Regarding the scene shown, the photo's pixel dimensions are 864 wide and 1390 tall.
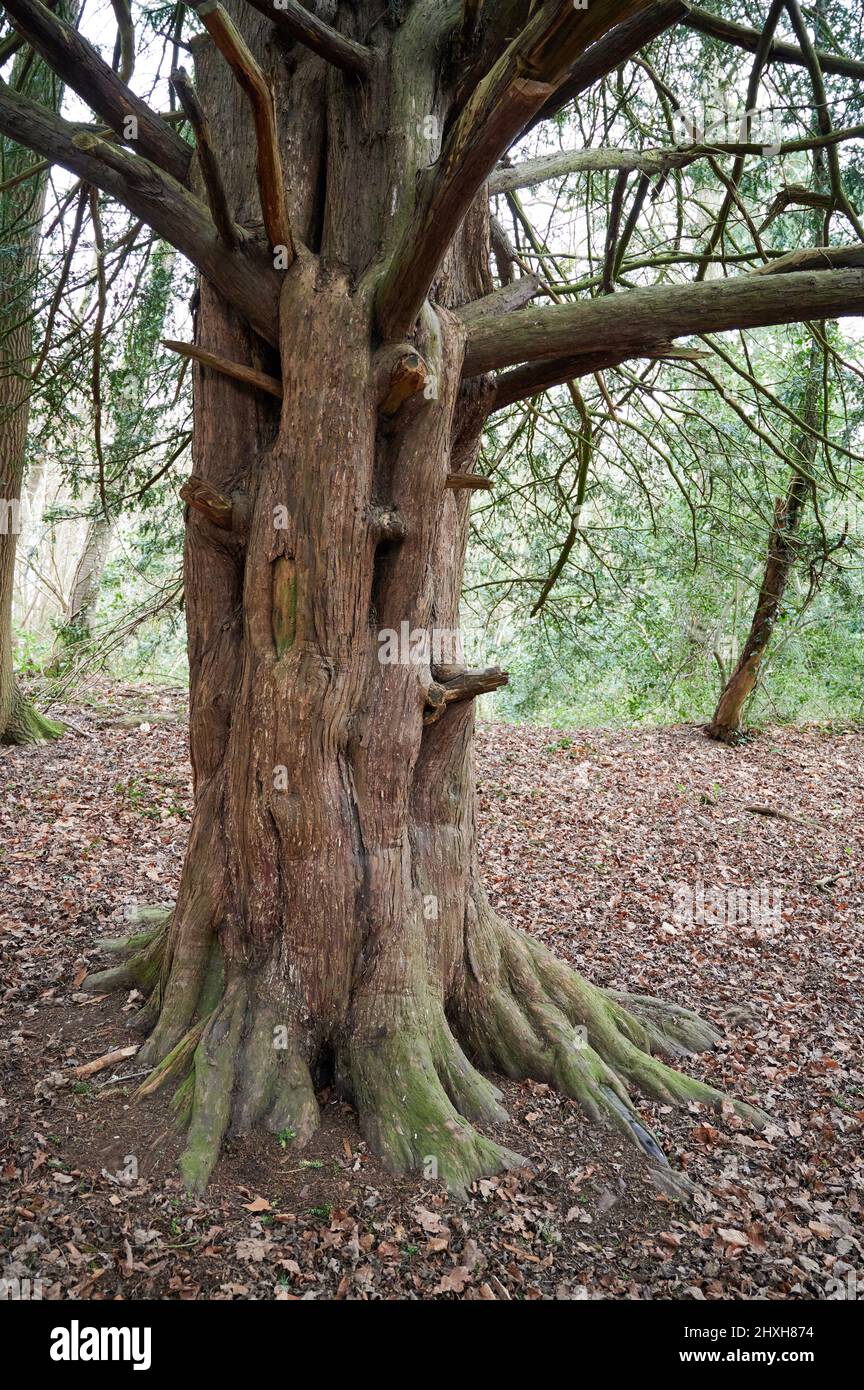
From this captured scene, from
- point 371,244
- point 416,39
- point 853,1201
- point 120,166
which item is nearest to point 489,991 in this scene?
point 853,1201

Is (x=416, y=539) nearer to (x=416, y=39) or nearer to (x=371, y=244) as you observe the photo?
(x=371, y=244)

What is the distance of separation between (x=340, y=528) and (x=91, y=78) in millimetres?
1618

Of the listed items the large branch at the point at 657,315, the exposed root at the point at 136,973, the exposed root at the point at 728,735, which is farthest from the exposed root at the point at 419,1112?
the exposed root at the point at 728,735

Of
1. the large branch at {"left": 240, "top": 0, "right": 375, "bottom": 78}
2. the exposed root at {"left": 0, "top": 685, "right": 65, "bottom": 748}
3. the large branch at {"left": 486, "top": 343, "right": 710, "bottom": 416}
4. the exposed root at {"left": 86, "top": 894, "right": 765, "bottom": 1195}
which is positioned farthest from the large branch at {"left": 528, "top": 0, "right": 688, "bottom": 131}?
the exposed root at {"left": 0, "top": 685, "right": 65, "bottom": 748}

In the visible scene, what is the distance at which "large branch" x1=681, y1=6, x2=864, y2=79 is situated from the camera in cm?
434

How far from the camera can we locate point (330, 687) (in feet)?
11.3

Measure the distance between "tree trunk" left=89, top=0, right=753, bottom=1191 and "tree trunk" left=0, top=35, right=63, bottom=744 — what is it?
2.01m

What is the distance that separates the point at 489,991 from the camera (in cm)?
410

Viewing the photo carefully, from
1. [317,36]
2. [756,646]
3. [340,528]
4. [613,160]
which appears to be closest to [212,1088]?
[340,528]

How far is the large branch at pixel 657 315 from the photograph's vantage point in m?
3.27

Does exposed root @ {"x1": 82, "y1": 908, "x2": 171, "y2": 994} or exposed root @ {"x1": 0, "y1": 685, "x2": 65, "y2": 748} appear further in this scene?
exposed root @ {"x1": 0, "y1": 685, "x2": 65, "y2": 748}

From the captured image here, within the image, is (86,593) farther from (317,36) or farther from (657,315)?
(657,315)

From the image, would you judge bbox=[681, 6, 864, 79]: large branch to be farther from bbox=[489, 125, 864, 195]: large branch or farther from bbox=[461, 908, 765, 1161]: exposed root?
bbox=[461, 908, 765, 1161]: exposed root

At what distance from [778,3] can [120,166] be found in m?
3.10
